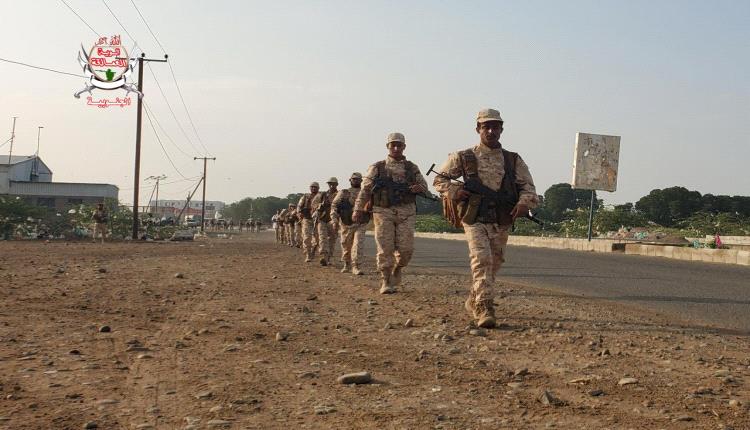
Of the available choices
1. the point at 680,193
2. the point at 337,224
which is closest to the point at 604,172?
the point at 337,224

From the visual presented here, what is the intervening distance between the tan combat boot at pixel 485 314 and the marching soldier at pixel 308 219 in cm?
1005

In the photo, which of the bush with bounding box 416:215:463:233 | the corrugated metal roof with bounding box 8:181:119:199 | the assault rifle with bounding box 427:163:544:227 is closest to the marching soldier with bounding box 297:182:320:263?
the assault rifle with bounding box 427:163:544:227

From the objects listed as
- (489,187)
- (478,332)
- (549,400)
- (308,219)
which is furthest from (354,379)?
(308,219)

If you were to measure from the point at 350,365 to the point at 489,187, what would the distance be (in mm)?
2624

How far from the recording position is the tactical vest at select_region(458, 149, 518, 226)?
250 inches

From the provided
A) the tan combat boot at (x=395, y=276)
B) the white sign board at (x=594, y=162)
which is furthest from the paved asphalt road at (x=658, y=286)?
the white sign board at (x=594, y=162)

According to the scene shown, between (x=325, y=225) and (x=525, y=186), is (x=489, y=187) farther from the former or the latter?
(x=325, y=225)

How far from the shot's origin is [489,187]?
254 inches

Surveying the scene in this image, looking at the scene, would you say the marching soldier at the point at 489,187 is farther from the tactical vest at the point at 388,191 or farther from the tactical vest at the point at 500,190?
the tactical vest at the point at 388,191

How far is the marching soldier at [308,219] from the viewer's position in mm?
16031

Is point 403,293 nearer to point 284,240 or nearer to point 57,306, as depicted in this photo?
point 57,306

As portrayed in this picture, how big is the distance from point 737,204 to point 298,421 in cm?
10489

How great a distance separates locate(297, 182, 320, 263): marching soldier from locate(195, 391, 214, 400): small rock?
12.2 metres

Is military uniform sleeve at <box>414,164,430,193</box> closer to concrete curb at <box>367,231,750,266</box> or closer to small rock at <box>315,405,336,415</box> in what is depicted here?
small rock at <box>315,405,336,415</box>
